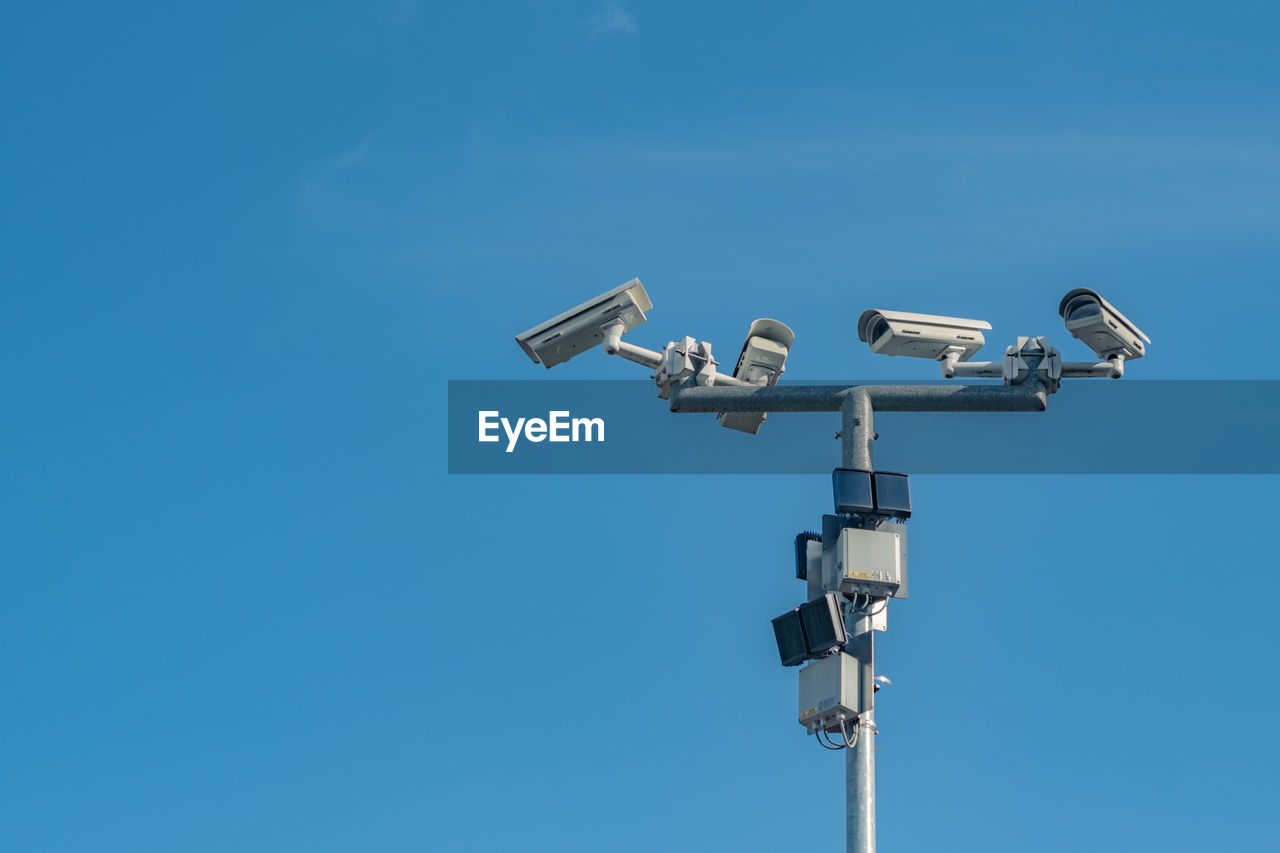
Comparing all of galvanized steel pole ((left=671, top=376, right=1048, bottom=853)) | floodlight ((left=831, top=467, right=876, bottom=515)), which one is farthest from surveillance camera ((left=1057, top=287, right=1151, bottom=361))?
floodlight ((left=831, top=467, right=876, bottom=515))

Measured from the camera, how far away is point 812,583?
1695 cm

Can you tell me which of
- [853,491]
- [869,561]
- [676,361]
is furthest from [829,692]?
[676,361]

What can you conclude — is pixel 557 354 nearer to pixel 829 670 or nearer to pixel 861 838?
pixel 829 670

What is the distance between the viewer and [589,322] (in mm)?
18734

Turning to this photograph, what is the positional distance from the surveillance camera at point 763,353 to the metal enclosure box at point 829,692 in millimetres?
3397

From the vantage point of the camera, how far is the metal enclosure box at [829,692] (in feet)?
52.1

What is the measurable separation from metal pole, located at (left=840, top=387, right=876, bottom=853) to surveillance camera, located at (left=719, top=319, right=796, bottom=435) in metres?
1.16

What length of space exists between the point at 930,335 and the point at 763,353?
1.92 meters

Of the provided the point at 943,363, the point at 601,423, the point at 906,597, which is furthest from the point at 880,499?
the point at 601,423

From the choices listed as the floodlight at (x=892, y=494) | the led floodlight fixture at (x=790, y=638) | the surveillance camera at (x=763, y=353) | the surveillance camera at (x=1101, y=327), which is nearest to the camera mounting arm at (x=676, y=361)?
the surveillance camera at (x=763, y=353)

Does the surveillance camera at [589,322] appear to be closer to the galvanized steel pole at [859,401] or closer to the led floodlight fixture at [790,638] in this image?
the galvanized steel pole at [859,401]

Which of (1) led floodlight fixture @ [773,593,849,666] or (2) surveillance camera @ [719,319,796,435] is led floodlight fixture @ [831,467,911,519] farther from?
(2) surveillance camera @ [719,319,796,435]

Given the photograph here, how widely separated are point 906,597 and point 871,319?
365 centimetres

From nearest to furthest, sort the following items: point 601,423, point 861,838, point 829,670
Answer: point 861,838
point 829,670
point 601,423
